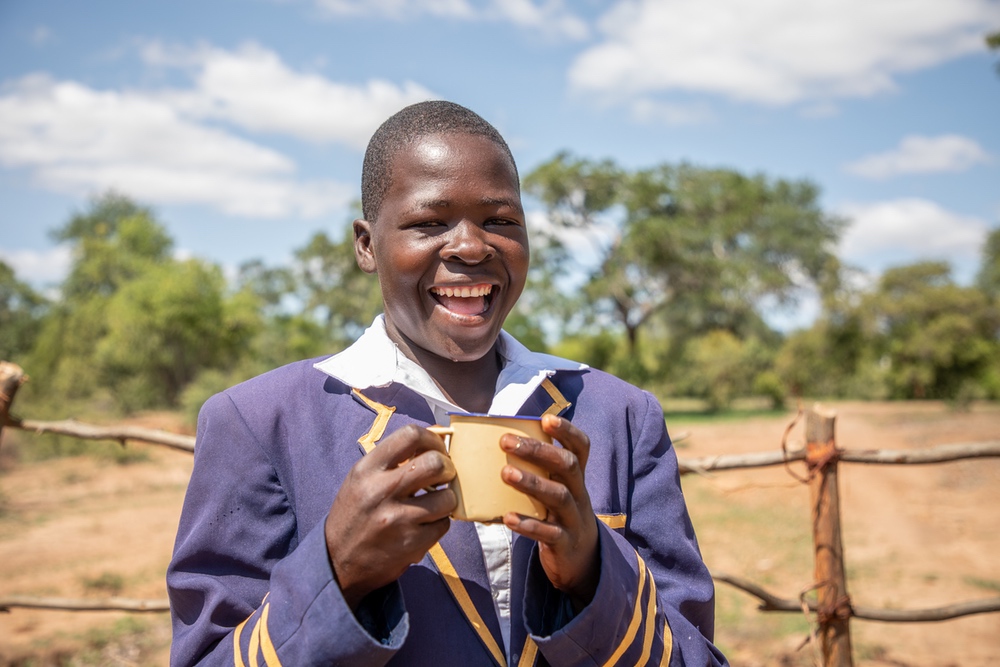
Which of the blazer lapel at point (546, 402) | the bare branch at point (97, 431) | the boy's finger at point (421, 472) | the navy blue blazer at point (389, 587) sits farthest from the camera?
the bare branch at point (97, 431)

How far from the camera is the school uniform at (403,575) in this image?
46.2 inches

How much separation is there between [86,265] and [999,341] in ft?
107

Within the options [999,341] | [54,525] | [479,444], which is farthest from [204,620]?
[999,341]

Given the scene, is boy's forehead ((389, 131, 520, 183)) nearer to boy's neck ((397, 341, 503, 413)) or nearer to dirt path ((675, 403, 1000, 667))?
boy's neck ((397, 341, 503, 413))

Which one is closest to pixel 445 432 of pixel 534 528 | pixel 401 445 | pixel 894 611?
pixel 401 445

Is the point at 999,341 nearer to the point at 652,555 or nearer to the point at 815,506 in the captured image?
the point at 815,506

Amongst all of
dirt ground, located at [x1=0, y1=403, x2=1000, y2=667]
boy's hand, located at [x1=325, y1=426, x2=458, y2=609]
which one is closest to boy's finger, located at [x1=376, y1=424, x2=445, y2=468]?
boy's hand, located at [x1=325, y1=426, x2=458, y2=609]

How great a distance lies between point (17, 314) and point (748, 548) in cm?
3005

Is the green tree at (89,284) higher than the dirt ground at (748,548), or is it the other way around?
the green tree at (89,284)

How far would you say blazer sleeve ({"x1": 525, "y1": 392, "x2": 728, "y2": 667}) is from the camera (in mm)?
1229

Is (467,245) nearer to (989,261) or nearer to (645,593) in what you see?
(645,593)

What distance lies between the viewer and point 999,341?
23.2 meters

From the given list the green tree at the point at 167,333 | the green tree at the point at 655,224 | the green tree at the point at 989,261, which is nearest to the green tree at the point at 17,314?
the green tree at the point at 167,333

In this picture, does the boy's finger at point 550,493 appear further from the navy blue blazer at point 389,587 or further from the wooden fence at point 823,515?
the wooden fence at point 823,515
